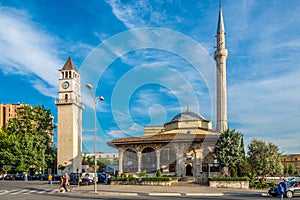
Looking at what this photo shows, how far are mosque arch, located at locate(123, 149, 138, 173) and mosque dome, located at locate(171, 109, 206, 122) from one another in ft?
35.0

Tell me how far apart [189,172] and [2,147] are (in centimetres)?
3214

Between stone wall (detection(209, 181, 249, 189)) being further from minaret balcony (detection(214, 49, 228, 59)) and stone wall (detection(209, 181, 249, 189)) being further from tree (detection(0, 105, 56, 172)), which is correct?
tree (detection(0, 105, 56, 172))

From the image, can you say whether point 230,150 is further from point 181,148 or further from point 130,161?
point 130,161

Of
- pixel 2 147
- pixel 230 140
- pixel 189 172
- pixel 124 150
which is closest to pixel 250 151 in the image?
pixel 230 140

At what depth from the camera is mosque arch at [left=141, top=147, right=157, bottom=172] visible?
42.7m

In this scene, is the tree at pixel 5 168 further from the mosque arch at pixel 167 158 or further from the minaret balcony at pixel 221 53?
the minaret balcony at pixel 221 53

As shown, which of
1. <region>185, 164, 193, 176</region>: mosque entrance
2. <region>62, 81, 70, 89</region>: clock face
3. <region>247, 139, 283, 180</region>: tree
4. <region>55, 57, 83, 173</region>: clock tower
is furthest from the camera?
<region>62, 81, 70, 89</region>: clock face

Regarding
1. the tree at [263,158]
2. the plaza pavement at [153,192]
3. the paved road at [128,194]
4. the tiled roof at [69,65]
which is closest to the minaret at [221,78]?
the tree at [263,158]

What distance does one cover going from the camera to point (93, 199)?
61.0ft

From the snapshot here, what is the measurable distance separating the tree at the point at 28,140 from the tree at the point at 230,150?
32790 mm

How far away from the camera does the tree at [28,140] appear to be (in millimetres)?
55188

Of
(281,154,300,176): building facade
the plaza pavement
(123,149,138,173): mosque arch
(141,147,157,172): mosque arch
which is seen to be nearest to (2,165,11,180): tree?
(123,149,138,173): mosque arch

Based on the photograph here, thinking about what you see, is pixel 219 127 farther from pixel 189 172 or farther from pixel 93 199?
pixel 93 199

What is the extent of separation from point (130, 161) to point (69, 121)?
19.8m
